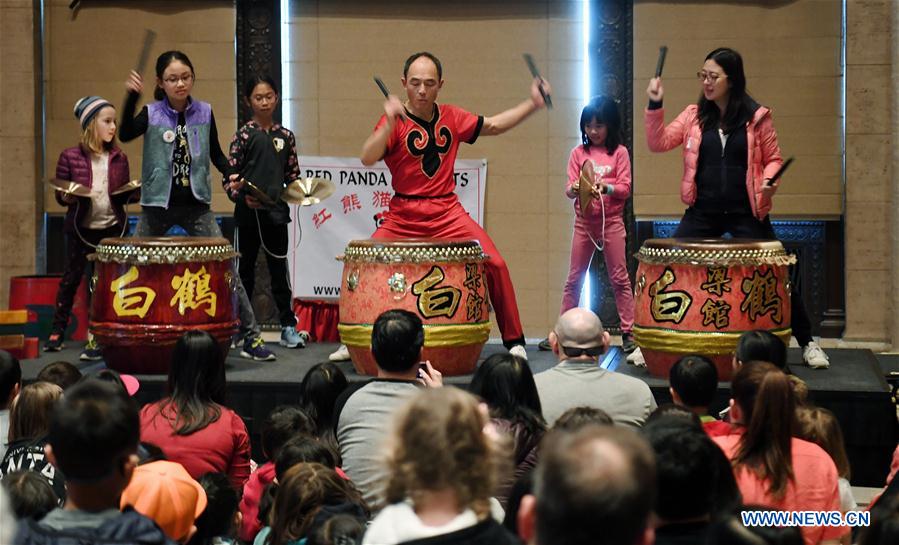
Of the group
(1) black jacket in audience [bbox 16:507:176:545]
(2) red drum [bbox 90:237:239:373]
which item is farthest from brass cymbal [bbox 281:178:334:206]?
(1) black jacket in audience [bbox 16:507:176:545]

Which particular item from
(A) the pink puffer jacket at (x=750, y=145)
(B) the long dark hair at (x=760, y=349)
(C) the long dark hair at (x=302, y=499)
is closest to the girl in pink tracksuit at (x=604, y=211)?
(A) the pink puffer jacket at (x=750, y=145)

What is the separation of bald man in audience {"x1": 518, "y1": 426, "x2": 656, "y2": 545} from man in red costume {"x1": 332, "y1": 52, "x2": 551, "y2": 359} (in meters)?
4.27

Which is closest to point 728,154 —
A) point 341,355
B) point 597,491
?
point 341,355

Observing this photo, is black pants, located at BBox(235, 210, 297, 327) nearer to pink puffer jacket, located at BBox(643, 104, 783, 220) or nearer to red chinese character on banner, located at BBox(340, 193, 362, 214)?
red chinese character on banner, located at BBox(340, 193, 362, 214)

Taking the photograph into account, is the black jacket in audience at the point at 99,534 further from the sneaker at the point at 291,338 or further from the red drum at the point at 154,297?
the sneaker at the point at 291,338

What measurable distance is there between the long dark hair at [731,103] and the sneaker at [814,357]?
3.53 ft

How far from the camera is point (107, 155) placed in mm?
6906

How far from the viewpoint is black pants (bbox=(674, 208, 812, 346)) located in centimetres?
605

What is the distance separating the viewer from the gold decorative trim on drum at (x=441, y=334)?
576 cm

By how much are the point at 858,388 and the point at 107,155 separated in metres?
3.96

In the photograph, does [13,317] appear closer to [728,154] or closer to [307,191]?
[307,191]

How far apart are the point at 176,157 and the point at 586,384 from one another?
9.83 ft

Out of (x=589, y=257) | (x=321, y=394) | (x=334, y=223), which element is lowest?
(x=321, y=394)

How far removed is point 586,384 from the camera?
13.5 feet
